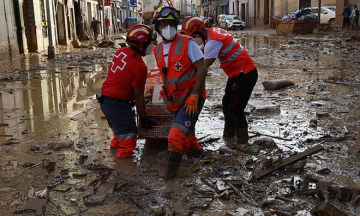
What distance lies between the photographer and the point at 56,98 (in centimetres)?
805

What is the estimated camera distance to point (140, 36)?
424 cm

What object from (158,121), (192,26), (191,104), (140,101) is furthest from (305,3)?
(191,104)

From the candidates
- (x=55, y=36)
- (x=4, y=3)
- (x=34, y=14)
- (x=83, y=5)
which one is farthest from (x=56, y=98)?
(x=83, y=5)

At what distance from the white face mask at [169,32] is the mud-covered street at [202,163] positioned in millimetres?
1340

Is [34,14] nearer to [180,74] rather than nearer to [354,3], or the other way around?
[180,74]

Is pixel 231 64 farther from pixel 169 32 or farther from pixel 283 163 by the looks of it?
pixel 283 163

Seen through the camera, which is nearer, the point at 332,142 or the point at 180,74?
the point at 180,74

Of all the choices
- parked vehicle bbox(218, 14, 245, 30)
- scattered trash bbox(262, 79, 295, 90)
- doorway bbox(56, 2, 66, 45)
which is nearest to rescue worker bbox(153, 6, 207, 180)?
scattered trash bbox(262, 79, 295, 90)

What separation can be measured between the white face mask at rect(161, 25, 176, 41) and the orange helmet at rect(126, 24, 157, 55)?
378 mm

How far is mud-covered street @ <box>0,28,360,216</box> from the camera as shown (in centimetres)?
333

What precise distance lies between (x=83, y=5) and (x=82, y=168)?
30352 millimetres

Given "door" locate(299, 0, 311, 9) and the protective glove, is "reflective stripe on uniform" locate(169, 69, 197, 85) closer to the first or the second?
the protective glove

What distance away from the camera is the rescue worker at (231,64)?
4480 millimetres

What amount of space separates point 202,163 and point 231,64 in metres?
1.29
